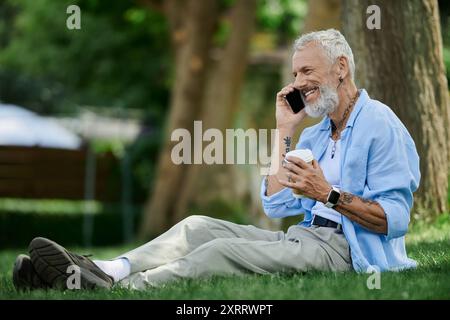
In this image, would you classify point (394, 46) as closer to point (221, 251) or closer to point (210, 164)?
point (221, 251)

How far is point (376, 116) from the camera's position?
5.12m

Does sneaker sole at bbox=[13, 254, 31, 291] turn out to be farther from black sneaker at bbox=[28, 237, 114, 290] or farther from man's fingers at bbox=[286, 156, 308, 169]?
man's fingers at bbox=[286, 156, 308, 169]

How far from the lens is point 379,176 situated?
5.00 meters

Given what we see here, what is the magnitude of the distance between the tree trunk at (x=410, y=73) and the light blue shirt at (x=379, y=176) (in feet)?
Result: 7.97

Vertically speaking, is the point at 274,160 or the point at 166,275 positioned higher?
the point at 274,160

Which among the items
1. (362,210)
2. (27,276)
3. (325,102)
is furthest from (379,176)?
(27,276)

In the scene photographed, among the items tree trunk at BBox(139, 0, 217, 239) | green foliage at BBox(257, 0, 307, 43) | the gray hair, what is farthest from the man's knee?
green foliage at BBox(257, 0, 307, 43)

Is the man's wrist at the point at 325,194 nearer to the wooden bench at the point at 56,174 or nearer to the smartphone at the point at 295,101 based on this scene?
the smartphone at the point at 295,101

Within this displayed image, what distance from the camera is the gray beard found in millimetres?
5293

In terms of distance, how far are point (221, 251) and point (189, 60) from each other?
498 inches

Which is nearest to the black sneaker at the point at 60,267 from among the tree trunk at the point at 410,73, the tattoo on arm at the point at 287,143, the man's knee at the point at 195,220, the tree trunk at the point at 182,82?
the man's knee at the point at 195,220

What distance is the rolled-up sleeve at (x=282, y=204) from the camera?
217 inches

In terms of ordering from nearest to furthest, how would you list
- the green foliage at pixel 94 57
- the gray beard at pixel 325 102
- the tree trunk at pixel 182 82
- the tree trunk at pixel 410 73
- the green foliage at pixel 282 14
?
1. the gray beard at pixel 325 102
2. the tree trunk at pixel 410 73
3. the tree trunk at pixel 182 82
4. the green foliage at pixel 282 14
5. the green foliage at pixel 94 57
